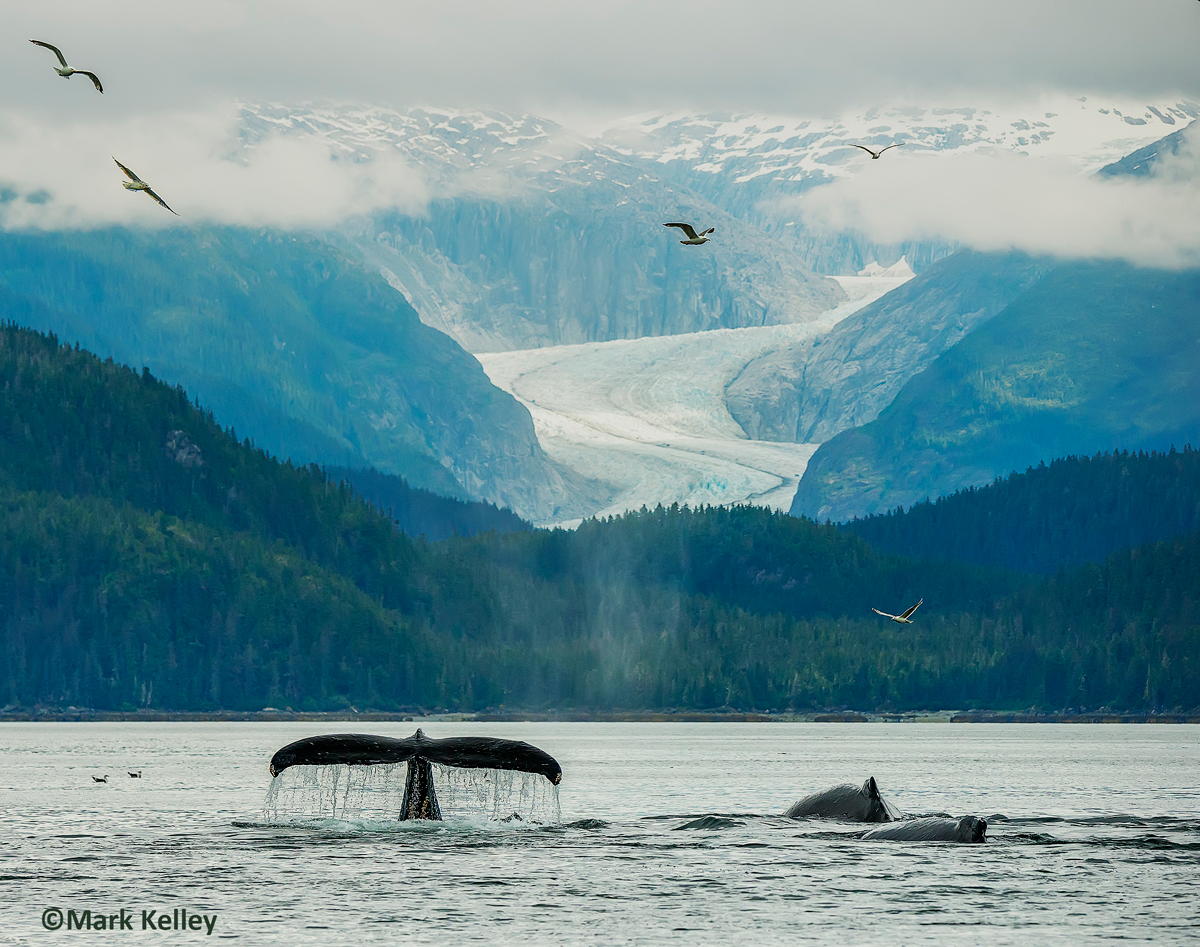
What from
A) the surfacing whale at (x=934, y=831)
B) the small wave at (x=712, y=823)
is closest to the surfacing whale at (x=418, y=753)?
the surfacing whale at (x=934, y=831)

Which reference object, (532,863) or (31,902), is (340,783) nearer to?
(532,863)

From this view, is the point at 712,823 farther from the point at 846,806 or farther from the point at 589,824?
the point at 846,806

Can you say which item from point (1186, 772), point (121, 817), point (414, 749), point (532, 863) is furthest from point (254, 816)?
point (1186, 772)

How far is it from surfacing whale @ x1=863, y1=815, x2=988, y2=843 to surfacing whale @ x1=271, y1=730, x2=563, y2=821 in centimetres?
1694

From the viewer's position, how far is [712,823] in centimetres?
6775

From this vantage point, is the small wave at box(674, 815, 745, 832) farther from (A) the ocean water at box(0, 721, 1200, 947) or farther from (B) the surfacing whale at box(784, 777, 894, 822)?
(B) the surfacing whale at box(784, 777, 894, 822)

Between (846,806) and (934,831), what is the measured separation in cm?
692

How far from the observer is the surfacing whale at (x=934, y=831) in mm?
59656

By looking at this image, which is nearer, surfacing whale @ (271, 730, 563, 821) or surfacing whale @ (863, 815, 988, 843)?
surfacing whale @ (271, 730, 563, 821)

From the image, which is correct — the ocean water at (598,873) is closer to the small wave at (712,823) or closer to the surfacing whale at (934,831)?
the small wave at (712,823)

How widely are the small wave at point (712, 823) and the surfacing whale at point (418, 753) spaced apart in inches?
762

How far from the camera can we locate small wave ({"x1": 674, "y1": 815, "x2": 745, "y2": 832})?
66812 millimetres

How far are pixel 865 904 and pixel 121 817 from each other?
115 feet

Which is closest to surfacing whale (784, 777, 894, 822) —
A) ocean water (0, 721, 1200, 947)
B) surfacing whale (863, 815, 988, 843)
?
ocean water (0, 721, 1200, 947)
